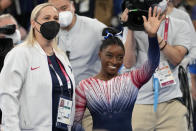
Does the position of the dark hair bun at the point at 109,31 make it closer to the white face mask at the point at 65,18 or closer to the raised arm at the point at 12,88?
the white face mask at the point at 65,18

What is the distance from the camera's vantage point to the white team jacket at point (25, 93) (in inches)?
181

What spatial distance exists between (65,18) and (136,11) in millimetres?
1080

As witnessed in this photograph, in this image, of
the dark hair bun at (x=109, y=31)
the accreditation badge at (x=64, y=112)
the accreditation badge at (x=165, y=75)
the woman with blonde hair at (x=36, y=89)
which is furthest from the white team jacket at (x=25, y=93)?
the accreditation badge at (x=165, y=75)

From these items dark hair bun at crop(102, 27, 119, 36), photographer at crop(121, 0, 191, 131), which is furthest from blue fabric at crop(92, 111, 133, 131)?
dark hair bun at crop(102, 27, 119, 36)

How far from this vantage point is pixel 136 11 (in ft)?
16.6

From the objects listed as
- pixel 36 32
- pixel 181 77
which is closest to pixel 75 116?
pixel 36 32

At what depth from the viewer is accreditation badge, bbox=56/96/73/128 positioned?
4.80 m

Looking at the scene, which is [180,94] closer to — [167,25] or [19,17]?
[167,25]

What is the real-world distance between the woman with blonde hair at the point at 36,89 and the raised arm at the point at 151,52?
2.00 ft

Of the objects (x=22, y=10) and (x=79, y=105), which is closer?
(x=79, y=105)

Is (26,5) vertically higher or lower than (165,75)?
lower

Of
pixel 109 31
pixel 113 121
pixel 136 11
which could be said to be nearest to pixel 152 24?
→ pixel 136 11

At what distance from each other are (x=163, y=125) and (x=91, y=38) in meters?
1.25

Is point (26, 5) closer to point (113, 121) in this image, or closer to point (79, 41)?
point (79, 41)
